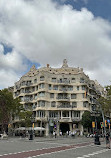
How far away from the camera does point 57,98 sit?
5672 centimetres

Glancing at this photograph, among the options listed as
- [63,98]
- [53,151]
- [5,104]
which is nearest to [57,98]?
[63,98]

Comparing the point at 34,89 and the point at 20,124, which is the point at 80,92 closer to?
the point at 34,89

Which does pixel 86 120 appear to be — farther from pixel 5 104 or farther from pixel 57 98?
pixel 5 104

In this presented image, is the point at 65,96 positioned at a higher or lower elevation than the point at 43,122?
higher

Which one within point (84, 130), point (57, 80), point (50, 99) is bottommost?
point (84, 130)

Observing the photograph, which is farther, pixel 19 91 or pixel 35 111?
pixel 19 91

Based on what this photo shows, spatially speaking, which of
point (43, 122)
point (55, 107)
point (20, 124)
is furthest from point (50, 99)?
point (20, 124)

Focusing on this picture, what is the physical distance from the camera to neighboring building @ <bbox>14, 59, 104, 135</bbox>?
54.6m

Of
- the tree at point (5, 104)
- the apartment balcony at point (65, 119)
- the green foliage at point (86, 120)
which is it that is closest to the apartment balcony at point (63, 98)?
the apartment balcony at point (65, 119)

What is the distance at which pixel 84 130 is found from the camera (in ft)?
184

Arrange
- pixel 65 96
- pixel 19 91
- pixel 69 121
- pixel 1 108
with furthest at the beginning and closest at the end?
pixel 19 91, pixel 65 96, pixel 69 121, pixel 1 108

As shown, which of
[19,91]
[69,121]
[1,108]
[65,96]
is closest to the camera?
[1,108]

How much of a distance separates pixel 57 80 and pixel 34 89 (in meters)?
7.69

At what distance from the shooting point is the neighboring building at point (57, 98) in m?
54.6
